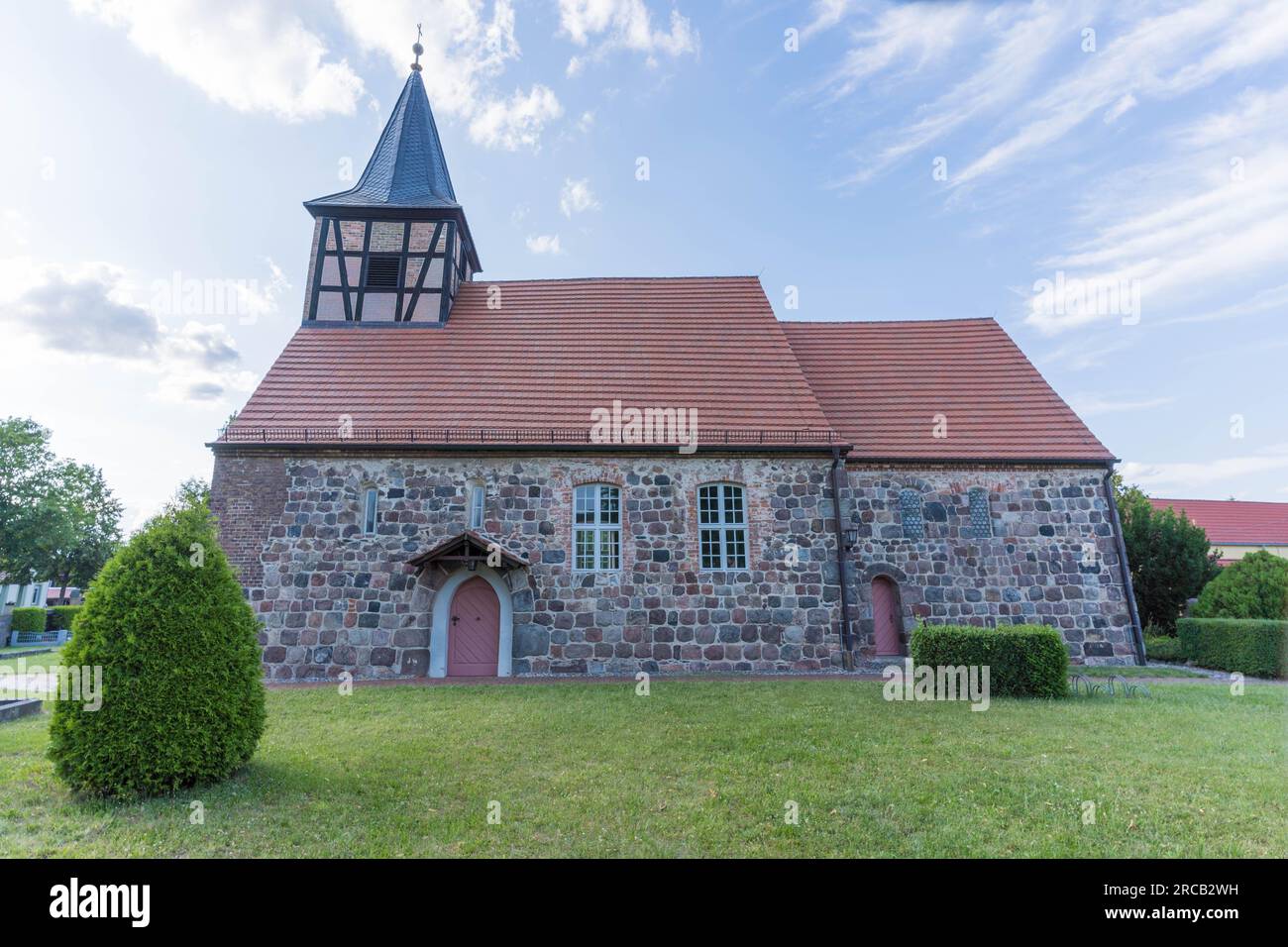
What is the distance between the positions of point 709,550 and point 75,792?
936 centimetres

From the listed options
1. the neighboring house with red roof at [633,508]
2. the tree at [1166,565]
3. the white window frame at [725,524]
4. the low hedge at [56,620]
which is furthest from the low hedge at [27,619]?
the tree at [1166,565]

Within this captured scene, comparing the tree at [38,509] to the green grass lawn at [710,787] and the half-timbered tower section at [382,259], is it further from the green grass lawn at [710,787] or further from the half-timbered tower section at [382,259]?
the green grass lawn at [710,787]

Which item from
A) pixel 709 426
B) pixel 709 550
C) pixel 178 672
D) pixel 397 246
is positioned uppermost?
pixel 397 246

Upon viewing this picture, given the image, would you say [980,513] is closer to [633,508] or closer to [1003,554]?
[1003,554]

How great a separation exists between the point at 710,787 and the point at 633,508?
7.41 meters

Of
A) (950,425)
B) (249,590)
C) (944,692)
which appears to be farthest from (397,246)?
(944,692)

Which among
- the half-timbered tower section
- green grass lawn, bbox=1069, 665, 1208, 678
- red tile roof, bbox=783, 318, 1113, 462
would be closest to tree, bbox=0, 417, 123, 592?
the half-timbered tower section

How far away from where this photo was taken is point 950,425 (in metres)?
13.9

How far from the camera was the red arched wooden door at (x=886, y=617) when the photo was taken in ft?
41.1

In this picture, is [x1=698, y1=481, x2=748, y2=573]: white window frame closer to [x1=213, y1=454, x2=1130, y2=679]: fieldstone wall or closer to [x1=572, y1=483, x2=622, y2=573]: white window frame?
[x1=213, y1=454, x2=1130, y2=679]: fieldstone wall

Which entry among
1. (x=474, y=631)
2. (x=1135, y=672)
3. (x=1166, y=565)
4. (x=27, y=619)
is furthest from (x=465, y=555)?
(x=27, y=619)

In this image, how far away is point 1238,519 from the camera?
112ft

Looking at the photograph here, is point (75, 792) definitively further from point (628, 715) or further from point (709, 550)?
point (709, 550)

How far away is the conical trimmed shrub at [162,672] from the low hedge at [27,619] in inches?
1102
